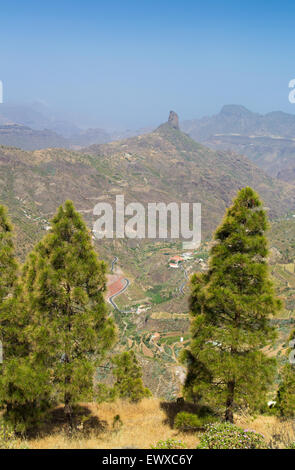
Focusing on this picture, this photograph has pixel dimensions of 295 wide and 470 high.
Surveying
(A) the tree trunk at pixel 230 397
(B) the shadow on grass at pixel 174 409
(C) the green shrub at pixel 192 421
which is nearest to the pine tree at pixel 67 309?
(C) the green shrub at pixel 192 421

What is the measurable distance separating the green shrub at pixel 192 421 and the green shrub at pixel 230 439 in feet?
11.8

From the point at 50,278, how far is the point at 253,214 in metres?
7.98

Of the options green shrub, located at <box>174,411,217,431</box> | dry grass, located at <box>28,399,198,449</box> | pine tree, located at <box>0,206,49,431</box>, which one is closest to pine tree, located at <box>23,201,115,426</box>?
pine tree, located at <box>0,206,49,431</box>

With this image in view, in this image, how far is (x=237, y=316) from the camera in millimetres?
11922

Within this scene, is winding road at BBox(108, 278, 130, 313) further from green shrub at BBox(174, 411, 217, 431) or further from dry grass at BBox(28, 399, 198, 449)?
green shrub at BBox(174, 411, 217, 431)

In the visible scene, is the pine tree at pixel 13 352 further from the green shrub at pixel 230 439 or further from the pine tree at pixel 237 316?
the green shrub at pixel 230 439

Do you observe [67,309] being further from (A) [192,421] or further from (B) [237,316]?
(B) [237,316]

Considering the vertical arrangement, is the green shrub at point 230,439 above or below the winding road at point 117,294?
above

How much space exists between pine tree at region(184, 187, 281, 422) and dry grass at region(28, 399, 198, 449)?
2.26 m

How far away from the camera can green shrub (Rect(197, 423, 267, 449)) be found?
8070mm

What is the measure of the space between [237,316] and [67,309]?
6.46 metres

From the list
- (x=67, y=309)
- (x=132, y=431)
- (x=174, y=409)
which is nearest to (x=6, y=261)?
(x=67, y=309)

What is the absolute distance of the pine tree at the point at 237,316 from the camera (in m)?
11.4
